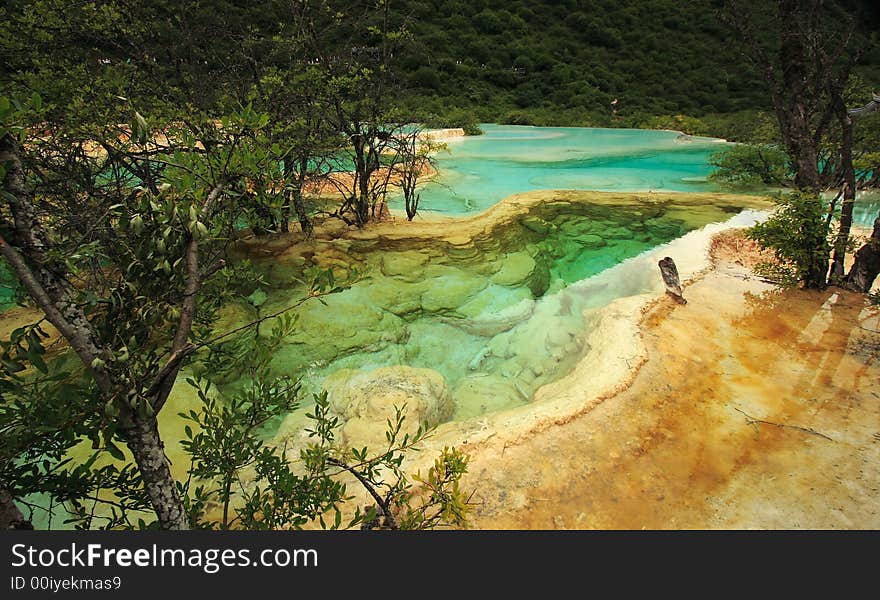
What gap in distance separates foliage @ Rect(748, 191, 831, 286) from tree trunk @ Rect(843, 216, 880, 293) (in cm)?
40

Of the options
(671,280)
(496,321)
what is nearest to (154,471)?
(496,321)

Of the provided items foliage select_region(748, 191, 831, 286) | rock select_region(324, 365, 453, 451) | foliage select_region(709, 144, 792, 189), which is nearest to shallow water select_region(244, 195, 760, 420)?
rock select_region(324, 365, 453, 451)

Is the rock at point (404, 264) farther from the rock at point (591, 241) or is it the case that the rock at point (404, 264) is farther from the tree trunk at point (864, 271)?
the tree trunk at point (864, 271)

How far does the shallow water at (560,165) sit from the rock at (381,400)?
5963 millimetres

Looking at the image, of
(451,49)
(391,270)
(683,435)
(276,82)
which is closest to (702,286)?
(683,435)

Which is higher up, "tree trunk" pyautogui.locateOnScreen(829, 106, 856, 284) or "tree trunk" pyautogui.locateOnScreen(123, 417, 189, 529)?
"tree trunk" pyautogui.locateOnScreen(829, 106, 856, 284)

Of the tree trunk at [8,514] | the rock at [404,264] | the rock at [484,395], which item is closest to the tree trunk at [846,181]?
the rock at [484,395]

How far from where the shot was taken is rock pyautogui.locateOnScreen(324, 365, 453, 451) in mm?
3727

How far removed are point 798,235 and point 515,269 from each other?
148 inches

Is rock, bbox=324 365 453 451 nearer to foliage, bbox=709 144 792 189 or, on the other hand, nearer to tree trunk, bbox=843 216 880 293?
tree trunk, bbox=843 216 880 293

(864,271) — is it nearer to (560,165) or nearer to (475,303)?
(475,303)

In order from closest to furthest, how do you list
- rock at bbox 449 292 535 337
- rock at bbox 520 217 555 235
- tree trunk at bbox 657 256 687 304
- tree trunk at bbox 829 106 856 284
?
tree trunk at bbox 829 106 856 284 → tree trunk at bbox 657 256 687 304 → rock at bbox 449 292 535 337 → rock at bbox 520 217 555 235

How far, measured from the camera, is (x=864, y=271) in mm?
5230

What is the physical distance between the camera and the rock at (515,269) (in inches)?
276
